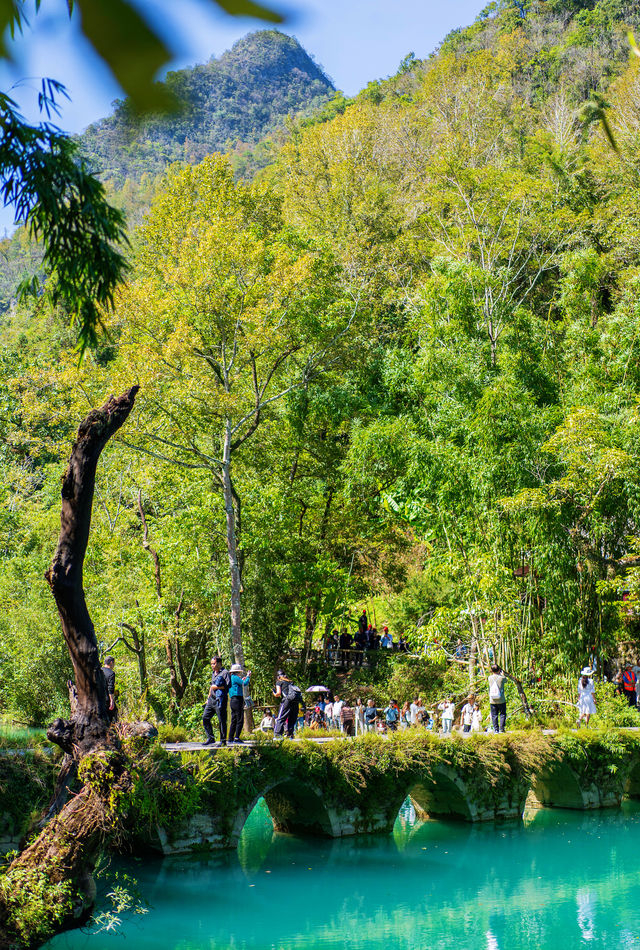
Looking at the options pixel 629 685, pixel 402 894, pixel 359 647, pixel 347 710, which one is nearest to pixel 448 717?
pixel 347 710

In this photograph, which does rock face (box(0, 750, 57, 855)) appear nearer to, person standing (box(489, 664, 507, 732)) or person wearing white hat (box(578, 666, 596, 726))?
person standing (box(489, 664, 507, 732))

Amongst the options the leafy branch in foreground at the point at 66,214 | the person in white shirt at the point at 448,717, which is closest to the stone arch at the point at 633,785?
the person in white shirt at the point at 448,717

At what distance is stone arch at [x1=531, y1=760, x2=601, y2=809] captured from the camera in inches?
730

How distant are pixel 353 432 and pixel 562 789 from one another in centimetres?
1023

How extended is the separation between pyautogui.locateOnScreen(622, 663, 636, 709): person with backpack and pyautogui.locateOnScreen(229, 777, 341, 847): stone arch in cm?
847

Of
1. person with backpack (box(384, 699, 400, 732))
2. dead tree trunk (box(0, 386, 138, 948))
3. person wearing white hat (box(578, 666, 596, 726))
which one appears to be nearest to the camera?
dead tree trunk (box(0, 386, 138, 948))

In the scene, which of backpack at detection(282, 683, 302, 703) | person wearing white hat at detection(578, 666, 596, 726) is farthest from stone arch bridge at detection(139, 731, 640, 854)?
backpack at detection(282, 683, 302, 703)

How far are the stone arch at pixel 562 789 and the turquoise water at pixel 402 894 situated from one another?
1.24 meters

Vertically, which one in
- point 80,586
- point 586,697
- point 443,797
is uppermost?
point 80,586

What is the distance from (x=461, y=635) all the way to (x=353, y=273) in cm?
1236

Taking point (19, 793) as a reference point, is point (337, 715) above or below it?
below

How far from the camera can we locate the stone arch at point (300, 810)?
51.9 ft

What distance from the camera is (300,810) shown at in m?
16.8

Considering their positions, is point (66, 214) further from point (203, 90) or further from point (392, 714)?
point (392, 714)
